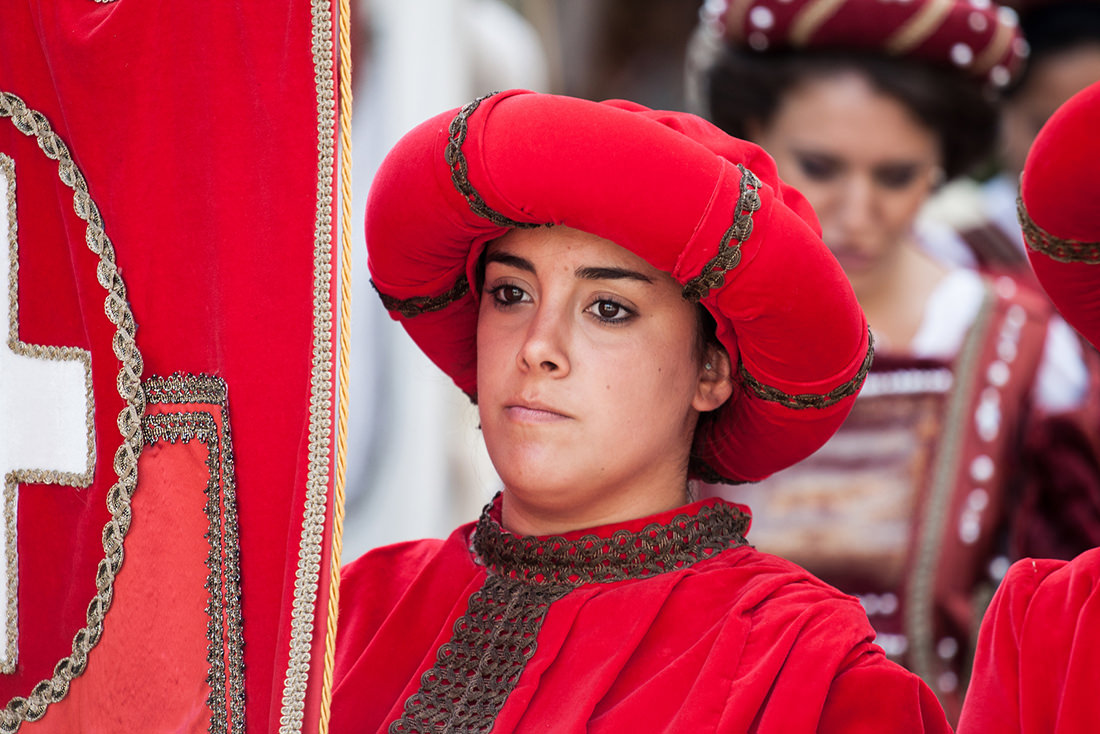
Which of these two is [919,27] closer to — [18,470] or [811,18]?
[811,18]

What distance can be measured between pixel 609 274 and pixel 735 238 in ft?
0.65

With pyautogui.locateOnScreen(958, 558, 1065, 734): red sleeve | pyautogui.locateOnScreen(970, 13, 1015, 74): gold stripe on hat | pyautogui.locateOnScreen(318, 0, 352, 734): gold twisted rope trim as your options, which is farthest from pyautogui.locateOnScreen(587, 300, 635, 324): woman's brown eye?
pyautogui.locateOnScreen(970, 13, 1015, 74): gold stripe on hat

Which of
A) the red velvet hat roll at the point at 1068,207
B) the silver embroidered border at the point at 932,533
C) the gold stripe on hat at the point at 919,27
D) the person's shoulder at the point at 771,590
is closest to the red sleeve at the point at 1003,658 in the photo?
the person's shoulder at the point at 771,590

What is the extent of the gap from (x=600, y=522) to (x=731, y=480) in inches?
9.3

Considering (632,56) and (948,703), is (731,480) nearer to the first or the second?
(948,703)

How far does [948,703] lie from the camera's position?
2617 millimetres

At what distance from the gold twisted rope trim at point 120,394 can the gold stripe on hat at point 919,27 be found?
180cm

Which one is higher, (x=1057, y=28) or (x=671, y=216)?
(x=671, y=216)

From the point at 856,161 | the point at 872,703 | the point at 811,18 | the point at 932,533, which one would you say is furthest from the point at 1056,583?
the point at 811,18

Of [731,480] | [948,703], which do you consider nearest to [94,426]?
[731,480]

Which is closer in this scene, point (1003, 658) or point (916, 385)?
point (1003, 658)

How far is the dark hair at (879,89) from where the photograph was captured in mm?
2758

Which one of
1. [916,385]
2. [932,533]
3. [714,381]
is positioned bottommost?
[932,533]

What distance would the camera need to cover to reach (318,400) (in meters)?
1.31
